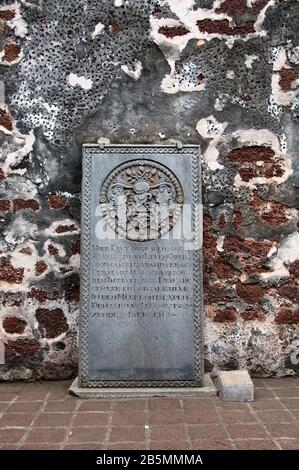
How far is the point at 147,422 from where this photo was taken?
107 inches

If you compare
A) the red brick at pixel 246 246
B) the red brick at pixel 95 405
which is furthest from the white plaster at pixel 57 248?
the red brick at pixel 246 246

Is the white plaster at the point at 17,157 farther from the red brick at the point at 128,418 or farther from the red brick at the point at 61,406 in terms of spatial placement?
the red brick at the point at 128,418

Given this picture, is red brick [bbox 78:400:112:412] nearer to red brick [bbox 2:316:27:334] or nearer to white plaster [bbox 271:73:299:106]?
red brick [bbox 2:316:27:334]

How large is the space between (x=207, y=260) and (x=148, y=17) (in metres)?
1.77

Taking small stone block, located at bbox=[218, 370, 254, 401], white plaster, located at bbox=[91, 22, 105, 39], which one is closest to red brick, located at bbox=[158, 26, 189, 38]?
white plaster, located at bbox=[91, 22, 105, 39]

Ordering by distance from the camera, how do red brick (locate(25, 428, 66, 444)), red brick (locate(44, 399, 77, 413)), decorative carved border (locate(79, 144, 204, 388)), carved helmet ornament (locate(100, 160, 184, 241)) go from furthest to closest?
carved helmet ornament (locate(100, 160, 184, 241))
decorative carved border (locate(79, 144, 204, 388))
red brick (locate(44, 399, 77, 413))
red brick (locate(25, 428, 66, 444))

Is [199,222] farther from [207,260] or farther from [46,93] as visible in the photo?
[46,93]

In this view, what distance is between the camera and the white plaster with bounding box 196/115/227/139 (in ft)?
11.8

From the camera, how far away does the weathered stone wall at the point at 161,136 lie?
3539 millimetres

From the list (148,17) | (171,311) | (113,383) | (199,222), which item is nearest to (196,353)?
(171,311)

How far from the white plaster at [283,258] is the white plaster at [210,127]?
888 mm

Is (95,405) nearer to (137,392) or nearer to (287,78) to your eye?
(137,392)

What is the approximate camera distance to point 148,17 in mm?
3619

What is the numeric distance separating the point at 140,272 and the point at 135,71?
1.42 m
